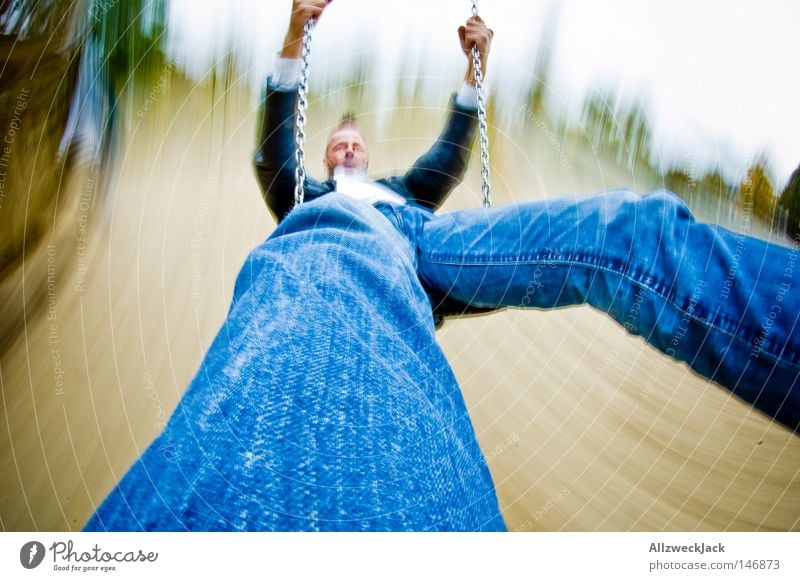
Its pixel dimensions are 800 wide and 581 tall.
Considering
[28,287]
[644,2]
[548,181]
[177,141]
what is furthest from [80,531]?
[644,2]

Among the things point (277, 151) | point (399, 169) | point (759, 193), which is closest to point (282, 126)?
point (277, 151)

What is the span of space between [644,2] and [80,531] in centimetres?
64

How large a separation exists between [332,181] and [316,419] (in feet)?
1.06

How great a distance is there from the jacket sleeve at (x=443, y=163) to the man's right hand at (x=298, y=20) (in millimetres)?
148

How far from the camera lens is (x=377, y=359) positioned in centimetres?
37

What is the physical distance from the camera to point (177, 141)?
2.10ft

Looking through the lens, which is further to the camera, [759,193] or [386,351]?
[759,193]

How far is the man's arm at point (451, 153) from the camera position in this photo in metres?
0.62

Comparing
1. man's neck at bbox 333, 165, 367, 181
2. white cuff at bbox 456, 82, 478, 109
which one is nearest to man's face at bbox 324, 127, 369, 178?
man's neck at bbox 333, 165, 367, 181

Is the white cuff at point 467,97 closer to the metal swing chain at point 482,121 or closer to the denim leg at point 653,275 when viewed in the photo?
the metal swing chain at point 482,121

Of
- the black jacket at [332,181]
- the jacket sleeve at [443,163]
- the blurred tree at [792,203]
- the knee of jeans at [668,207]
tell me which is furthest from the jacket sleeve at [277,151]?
the blurred tree at [792,203]

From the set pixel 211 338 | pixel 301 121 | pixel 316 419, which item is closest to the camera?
pixel 316 419

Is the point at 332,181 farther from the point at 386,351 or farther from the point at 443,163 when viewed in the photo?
the point at 386,351
